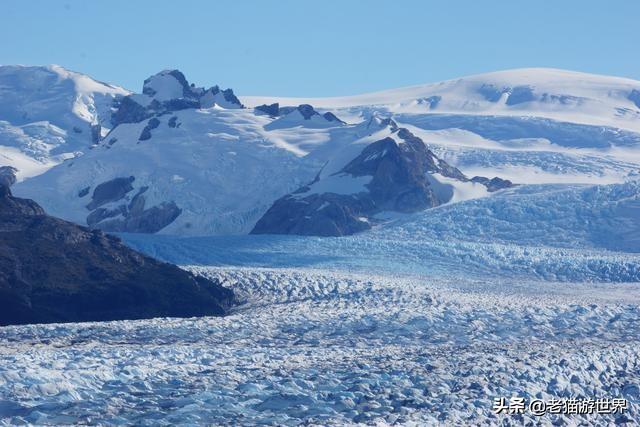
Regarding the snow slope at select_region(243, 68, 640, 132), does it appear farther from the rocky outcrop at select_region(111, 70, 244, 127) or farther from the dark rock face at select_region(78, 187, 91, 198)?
the dark rock face at select_region(78, 187, 91, 198)

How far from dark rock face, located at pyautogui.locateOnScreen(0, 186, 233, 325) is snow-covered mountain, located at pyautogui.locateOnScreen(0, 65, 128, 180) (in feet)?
189

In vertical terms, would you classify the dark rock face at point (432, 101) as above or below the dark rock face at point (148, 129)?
above

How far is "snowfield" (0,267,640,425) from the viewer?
20594 mm

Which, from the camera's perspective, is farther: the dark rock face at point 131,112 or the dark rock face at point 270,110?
the dark rock face at point 131,112

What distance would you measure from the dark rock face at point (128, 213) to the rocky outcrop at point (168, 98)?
46.4ft

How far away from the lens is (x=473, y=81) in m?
122

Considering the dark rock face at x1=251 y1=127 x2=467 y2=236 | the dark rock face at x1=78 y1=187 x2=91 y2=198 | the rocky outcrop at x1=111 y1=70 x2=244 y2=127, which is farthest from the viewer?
the rocky outcrop at x1=111 y1=70 x2=244 y2=127

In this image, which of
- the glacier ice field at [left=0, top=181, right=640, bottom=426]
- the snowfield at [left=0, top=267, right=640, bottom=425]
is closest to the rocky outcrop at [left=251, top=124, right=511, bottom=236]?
the glacier ice field at [left=0, top=181, right=640, bottom=426]

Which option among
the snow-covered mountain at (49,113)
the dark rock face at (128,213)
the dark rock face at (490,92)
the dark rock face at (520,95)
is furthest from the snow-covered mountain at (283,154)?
the snow-covered mountain at (49,113)

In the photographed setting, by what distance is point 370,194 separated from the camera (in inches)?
2687

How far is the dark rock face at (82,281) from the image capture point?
1388 inches

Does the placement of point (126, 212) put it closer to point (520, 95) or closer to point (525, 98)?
point (525, 98)

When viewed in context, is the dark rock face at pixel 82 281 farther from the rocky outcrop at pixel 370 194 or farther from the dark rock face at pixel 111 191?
the dark rock face at pixel 111 191

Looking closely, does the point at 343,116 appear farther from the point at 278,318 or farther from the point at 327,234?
the point at 278,318
